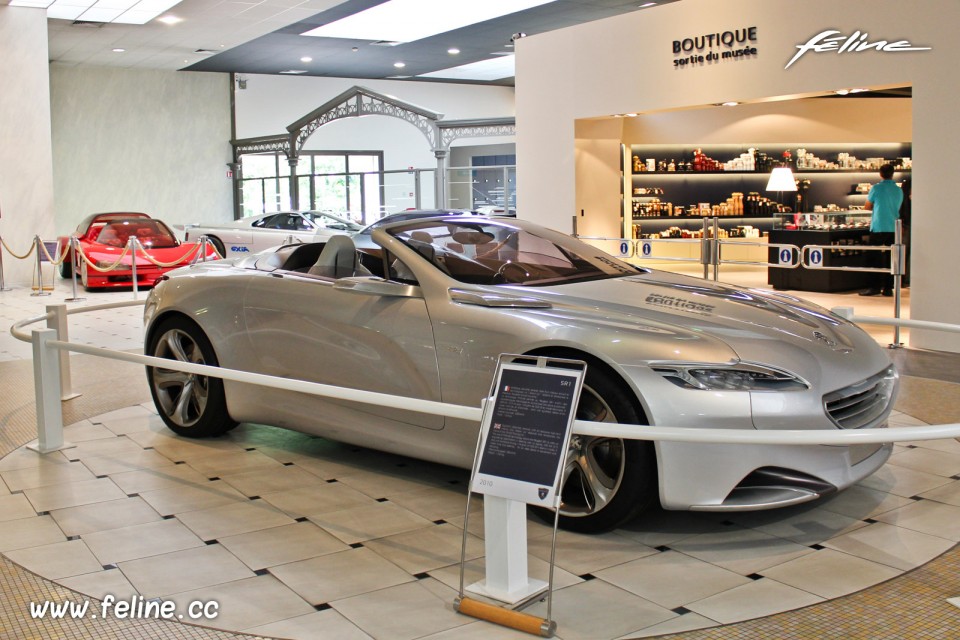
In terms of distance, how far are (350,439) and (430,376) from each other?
672 mm

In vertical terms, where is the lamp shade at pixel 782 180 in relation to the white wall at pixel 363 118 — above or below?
below

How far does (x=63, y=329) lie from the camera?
6.62 m

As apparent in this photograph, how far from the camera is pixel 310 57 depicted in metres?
24.0

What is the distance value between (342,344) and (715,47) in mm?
7790

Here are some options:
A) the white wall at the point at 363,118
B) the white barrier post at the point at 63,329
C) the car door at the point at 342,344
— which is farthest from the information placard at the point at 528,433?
the white wall at the point at 363,118

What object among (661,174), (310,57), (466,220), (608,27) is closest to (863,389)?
(466,220)

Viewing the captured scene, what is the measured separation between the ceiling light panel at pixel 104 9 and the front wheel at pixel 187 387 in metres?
12.5

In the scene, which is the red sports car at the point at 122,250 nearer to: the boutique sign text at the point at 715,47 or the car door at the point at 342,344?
the boutique sign text at the point at 715,47

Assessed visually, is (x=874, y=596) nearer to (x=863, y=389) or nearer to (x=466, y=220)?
(x=863, y=389)

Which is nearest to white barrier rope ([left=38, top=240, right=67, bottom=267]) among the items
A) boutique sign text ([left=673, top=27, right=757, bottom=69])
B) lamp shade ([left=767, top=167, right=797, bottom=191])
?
boutique sign text ([left=673, top=27, right=757, bottom=69])

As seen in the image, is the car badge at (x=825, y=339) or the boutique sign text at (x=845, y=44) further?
the boutique sign text at (x=845, y=44)

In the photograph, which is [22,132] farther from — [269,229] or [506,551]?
[506,551]

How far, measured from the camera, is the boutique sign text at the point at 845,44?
9031 millimetres

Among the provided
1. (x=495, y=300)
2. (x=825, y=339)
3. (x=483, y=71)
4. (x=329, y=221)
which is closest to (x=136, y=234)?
(x=329, y=221)
